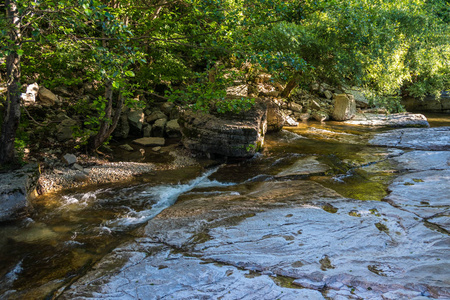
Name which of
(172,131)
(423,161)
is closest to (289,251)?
(423,161)

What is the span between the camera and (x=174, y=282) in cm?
363

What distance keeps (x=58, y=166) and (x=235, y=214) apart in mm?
5250

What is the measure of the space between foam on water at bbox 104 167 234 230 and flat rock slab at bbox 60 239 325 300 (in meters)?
1.59

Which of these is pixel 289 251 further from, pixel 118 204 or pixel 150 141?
pixel 150 141

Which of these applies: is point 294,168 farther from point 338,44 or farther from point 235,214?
point 338,44

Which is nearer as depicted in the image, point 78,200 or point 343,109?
point 78,200

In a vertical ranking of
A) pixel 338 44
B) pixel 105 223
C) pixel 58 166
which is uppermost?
pixel 338 44

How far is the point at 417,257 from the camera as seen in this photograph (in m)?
3.86

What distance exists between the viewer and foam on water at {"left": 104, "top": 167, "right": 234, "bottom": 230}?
5.83 metres

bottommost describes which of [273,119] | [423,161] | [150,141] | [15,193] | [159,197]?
[159,197]

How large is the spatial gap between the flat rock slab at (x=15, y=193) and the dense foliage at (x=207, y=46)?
85.3 inches

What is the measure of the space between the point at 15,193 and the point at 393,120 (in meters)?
17.7

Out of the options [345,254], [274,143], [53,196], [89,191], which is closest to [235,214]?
[345,254]

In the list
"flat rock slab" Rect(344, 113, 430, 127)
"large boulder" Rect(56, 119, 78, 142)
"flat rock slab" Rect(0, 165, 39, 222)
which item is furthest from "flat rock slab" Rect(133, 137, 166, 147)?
"flat rock slab" Rect(344, 113, 430, 127)
